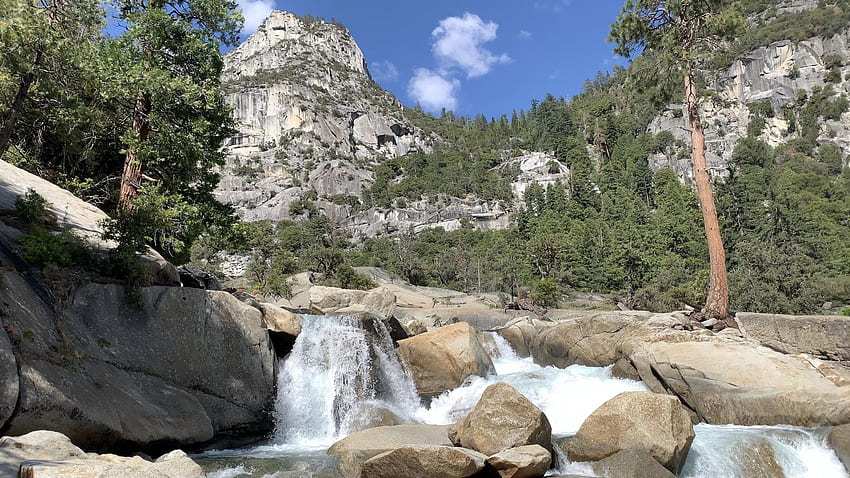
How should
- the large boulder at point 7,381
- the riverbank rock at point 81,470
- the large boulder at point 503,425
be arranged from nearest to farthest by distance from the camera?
the riverbank rock at point 81,470 → the large boulder at point 7,381 → the large boulder at point 503,425

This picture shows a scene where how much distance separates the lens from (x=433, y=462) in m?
8.42

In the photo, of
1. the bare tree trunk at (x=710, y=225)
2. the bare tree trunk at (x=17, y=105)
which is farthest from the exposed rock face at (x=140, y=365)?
the bare tree trunk at (x=710, y=225)

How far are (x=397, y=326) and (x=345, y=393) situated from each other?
5.07 metres

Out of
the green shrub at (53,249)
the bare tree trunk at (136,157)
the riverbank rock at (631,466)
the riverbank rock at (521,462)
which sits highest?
the bare tree trunk at (136,157)

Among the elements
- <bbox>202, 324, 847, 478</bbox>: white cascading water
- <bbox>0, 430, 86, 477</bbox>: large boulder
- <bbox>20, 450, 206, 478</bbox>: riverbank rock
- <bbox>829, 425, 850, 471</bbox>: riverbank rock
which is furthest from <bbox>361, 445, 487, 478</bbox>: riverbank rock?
<bbox>829, 425, 850, 471</bbox>: riverbank rock

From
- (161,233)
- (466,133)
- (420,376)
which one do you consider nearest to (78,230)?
(161,233)

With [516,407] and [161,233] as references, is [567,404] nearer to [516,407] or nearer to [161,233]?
[516,407]

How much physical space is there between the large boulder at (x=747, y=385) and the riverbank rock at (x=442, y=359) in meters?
6.10

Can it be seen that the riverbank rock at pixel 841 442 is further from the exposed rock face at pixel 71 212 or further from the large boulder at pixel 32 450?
the exposed rock face at pixel 71 212

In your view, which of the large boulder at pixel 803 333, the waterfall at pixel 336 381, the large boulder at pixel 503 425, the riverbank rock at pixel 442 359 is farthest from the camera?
the riverbank rock at pixel 442 359

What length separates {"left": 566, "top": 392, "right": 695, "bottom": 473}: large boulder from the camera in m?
9.36

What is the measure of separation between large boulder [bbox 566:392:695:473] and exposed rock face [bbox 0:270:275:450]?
8.57 m

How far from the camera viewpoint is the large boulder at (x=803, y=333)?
539 inches

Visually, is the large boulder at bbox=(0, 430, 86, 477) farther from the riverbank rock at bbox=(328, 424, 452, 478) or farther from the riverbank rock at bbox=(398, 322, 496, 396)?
the riverbank rock at bbox=(398, 322, 496, 396)
